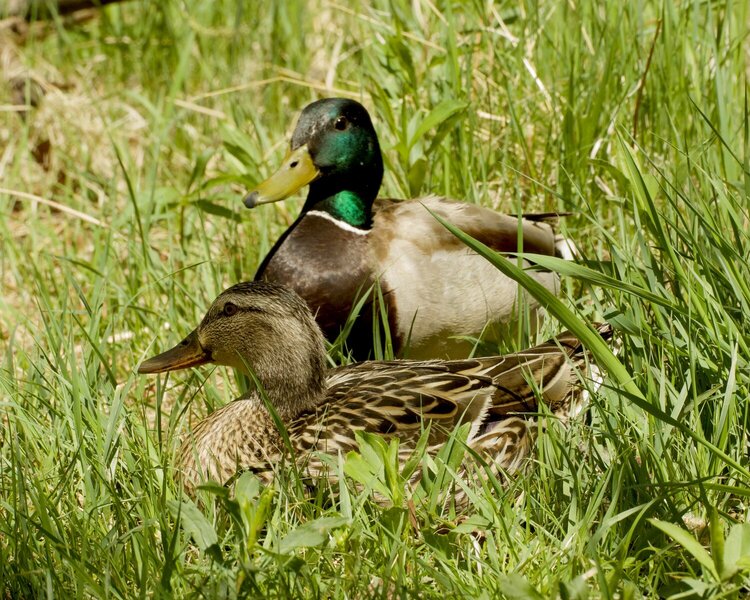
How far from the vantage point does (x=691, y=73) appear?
4613mm

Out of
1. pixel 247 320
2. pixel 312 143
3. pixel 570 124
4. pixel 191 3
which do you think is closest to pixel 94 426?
pixel 247 320

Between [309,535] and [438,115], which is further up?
[438,115]

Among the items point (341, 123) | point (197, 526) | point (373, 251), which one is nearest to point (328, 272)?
point (373, 251)

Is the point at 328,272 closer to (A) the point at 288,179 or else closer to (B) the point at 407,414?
(A) the point at 288,179

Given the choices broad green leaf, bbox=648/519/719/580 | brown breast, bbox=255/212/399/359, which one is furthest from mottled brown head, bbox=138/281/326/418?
broad green leaf, bbox=648/519/719/580

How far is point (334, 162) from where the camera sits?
13.9 ft

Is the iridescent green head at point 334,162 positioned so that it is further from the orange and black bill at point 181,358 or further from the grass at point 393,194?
the orange and black bill at point 181,358

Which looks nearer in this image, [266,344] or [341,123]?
[266,344]

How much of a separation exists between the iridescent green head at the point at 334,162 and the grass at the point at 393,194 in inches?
6.6

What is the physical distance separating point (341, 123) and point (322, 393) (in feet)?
4.03

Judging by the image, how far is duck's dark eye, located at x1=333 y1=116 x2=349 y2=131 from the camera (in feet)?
13.8

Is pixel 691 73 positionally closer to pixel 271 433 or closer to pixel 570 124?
pixel 570 124

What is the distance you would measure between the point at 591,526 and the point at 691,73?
250 centimetres

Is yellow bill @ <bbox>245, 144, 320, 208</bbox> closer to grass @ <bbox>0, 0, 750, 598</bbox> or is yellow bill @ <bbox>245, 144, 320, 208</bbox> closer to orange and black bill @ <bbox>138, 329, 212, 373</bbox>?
grass @ <bbox>0, 0, 750, 598</bbox>
